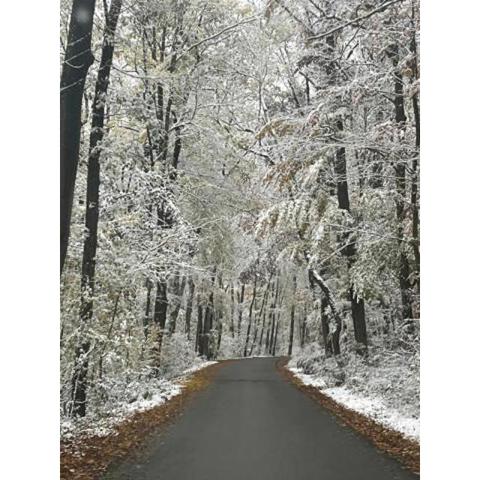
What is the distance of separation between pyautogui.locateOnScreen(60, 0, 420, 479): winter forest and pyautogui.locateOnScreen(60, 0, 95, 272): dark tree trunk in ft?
2.74

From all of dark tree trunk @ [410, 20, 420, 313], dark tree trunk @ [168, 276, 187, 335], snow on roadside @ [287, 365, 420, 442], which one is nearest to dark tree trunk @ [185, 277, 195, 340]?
dark tree trunk @ [168, 276, 187, 335]

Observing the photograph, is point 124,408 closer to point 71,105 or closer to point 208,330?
point 71,105

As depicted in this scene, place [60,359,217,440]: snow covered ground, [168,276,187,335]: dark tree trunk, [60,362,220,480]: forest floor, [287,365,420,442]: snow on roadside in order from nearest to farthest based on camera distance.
→ [60,362,220,480]: forest floor
[287,365,420,442]: snow on roadside
[60,359,217,440]: snow covered ground
[168,276,187,335]: dark tree trunk

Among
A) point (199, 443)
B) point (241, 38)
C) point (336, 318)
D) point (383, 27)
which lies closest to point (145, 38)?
point (241, 38)

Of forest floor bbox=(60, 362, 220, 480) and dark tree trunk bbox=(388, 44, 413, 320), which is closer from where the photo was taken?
forest floor bbox=(60, 362, 220, 480)

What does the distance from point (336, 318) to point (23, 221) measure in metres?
5.52

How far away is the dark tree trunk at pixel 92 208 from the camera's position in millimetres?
4961

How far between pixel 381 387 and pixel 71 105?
13.7ft

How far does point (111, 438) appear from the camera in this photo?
4484mm

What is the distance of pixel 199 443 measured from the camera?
14.6 feet

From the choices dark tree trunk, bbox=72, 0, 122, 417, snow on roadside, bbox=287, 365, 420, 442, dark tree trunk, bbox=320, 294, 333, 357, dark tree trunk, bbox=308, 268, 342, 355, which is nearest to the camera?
snow on roadside, bbox=287, 365, 420, 442

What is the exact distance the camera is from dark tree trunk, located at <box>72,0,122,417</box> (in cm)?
496

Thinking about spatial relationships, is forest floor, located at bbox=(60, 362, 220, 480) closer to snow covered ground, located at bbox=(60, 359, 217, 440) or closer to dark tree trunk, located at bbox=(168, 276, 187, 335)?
snow covered ground, located at bbox=(60, 359, 217, 440)
